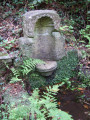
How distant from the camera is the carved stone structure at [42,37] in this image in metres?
4.11

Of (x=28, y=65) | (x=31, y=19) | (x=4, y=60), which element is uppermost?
(x=31, y=19)

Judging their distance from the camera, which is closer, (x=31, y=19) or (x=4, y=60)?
(x=4, y=60)

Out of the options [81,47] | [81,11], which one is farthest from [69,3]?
[81,47]

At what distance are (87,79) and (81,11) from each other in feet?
10.7

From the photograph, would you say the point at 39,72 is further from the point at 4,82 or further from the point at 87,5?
the point at 87,5

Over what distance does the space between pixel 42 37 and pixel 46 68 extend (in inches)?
42.1

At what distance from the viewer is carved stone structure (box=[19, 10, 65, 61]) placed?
411 centimetres

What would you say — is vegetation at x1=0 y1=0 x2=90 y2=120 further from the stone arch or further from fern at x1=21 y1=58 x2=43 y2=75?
the stone arch

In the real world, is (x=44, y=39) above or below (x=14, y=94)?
above

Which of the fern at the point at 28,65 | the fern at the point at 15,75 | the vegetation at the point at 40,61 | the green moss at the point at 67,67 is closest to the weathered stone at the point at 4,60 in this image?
the vegetation at the point at 40,61

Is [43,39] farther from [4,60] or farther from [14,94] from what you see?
[14,94]

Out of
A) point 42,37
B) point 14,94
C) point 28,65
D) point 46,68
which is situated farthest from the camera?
point 42,37

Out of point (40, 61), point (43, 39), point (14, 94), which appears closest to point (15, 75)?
point (14, 94)

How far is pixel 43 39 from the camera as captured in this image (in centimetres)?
462
